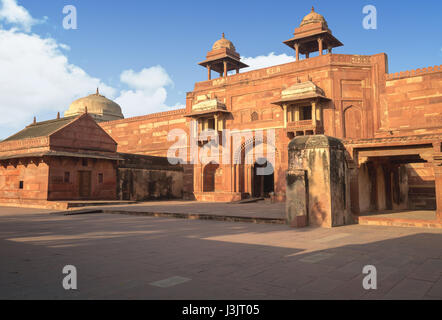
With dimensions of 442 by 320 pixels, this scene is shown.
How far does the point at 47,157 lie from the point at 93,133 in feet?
11.5

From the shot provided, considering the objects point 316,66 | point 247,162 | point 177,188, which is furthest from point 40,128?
point 316,66

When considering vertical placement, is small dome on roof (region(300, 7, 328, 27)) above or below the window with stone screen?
above

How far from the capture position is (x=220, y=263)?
16.1 ft

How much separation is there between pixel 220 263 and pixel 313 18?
74.0 ft

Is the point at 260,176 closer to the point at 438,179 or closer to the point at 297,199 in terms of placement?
the point at 297,199

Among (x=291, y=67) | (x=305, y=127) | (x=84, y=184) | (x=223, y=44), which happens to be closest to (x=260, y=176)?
(x=305, y=127)

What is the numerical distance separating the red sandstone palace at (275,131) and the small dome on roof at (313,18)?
6.2 inches

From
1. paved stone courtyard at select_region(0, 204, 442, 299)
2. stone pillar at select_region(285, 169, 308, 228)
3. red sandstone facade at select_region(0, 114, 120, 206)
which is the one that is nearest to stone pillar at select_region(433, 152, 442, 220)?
paved stone courtyard at select_region(0, 204, 442, 299)

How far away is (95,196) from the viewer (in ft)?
66.2

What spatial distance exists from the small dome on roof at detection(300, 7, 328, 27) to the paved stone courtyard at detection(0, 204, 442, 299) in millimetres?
18830

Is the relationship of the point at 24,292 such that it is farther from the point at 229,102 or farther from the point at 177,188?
the point at 177,188

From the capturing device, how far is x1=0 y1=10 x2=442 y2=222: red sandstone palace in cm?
1730

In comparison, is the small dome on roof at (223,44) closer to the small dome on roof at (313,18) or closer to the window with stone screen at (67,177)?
the small dome on roof at (313,18)

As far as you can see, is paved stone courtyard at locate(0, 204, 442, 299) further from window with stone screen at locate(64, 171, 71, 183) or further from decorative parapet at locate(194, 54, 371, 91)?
decorative parapet at locate(194, 54, 371, 91)
